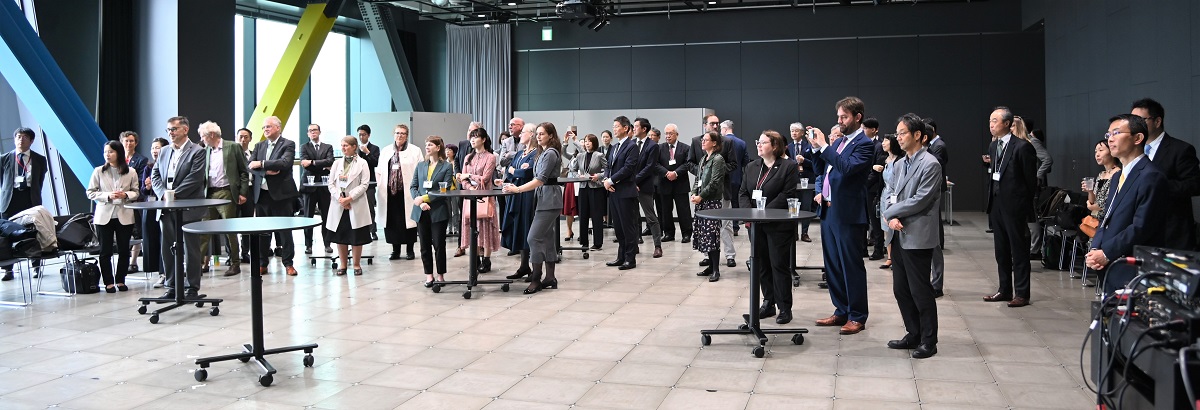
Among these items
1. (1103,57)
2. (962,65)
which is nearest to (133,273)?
(1103,57)

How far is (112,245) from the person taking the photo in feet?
23.8

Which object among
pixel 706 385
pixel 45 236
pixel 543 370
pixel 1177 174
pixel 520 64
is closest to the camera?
pixel 706 385

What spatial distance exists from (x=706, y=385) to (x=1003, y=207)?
317 centimetres

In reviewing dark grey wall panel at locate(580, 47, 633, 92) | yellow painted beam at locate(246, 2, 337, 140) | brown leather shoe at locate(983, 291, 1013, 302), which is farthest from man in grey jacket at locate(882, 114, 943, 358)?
dark grey wall panel at locate(580, 47, 633, 92)

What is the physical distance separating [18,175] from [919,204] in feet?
25.5

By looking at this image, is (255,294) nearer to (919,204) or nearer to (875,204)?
(919,204)

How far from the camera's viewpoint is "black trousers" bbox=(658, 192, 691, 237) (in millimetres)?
9477

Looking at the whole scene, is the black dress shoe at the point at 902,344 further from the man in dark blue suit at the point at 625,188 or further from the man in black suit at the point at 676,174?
the man in black suit at the point at 676,174

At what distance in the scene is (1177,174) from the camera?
500 centimetres

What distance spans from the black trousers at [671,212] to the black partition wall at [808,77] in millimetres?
5482

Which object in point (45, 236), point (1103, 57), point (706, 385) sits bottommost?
point (706, 385)

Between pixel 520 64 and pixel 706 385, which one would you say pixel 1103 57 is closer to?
pixel 706 385

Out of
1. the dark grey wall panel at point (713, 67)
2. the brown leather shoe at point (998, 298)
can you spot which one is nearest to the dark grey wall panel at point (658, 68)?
the dark grey wall panel at point (713, 67)

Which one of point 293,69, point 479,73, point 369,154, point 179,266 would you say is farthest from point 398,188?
point 479,73
